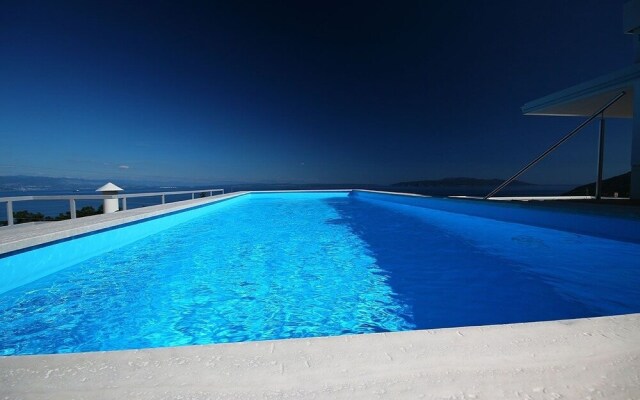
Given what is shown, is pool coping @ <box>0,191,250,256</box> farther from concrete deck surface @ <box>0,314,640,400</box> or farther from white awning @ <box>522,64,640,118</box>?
white awning @ <box>522,64,640,118</box>

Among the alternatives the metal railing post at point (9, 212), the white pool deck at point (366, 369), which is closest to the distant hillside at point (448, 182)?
the metal railing post at point (9, 212)

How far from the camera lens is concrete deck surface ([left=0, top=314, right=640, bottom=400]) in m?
0.57

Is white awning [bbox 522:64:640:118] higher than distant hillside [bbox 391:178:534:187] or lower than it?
higher

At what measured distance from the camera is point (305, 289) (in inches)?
91.3

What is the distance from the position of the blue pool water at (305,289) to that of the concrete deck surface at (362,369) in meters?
1.01

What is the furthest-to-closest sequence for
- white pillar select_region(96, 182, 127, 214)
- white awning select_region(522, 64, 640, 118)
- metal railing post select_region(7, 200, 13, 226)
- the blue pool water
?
white awning select_region(522, 64, 640, 118) → white pillar select_region(96, 182, 127, 214) → metal railing post select_region(7, 200, 13, 226) → the blue pool water

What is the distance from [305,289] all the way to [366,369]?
1.72 meters

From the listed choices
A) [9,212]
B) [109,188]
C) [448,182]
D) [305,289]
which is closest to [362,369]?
[305,289]

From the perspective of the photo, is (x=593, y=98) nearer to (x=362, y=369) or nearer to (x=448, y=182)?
(x=362, y=369)

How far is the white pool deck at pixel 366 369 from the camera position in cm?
57

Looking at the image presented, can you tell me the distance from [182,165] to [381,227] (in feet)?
63.0

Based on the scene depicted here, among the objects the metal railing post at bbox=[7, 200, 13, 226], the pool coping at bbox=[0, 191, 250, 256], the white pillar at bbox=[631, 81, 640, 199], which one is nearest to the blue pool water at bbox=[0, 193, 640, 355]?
the pool coping at bbox=[0, 191, 250, 256]

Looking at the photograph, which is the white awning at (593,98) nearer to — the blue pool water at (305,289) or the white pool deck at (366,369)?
the blue pool water at (305,289)

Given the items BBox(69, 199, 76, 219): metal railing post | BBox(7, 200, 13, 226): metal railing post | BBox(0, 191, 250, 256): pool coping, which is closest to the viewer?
BBox(0, 191, 250, 256): pool coping
